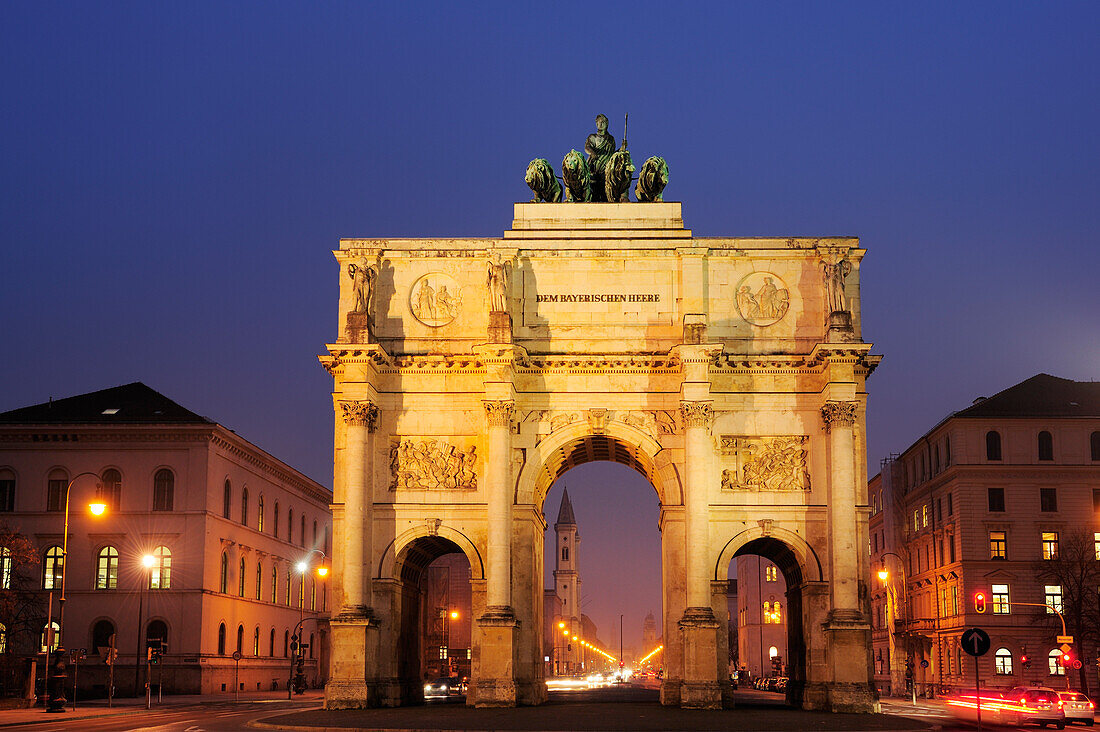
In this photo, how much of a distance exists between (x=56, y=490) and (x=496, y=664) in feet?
102

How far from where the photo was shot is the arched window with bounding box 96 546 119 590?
58.9 m

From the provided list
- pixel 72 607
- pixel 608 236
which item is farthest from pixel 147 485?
pixel 608 236

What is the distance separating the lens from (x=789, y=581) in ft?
141

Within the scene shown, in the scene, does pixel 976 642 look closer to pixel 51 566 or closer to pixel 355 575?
pixel 355 575

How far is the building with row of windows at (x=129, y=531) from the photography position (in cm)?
5809

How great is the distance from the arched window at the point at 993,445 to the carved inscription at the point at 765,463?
1300 inches

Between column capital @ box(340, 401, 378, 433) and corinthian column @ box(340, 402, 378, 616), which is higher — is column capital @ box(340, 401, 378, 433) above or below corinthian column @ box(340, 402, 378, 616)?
above

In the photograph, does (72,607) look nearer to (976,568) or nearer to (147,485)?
(147,485)

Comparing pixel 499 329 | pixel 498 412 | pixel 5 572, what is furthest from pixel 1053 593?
pixel 5 572

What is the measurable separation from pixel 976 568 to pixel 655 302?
114 ft

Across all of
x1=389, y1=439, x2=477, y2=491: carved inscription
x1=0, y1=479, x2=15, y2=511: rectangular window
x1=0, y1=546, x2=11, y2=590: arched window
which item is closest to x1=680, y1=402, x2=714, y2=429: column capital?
x1=389, y1=439, x2=477, y2=491: carved inscription

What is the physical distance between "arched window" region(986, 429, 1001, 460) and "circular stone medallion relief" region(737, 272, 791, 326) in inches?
1299

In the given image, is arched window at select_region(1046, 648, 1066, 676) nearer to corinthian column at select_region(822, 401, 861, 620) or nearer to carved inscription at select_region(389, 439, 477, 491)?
corinthian column at select_region(822, 401, 861, 620)

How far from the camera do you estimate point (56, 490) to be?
60.2 meters
